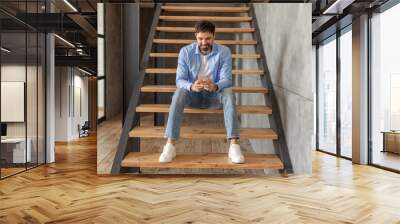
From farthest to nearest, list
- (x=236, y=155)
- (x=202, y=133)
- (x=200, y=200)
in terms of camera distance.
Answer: (x=202, y=133) → (x=236, y=155) → (x=200, y=200)

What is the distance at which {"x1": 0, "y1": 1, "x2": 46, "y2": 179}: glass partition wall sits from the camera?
5.05 metres

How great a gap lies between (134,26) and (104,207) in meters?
1.81

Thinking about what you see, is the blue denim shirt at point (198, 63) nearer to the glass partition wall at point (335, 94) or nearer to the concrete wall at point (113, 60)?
the concrete wall at point (113, 60)

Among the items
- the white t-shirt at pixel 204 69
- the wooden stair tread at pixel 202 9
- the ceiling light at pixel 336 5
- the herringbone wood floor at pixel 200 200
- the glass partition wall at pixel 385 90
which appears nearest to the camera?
the herringbone wood floor at pixel 200 200

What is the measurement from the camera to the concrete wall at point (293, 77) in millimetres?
3090

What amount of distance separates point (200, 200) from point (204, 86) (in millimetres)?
908

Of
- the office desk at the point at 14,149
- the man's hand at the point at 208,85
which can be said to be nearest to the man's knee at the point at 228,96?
the man's hand at the point at 208,85

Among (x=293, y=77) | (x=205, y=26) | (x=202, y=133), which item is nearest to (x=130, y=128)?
(x=202, y=133)

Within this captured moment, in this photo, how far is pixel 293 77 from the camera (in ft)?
10.7

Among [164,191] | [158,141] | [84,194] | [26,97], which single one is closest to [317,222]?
[164,191]

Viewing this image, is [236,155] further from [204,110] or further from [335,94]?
[335,94]

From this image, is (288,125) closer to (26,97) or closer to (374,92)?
(374,92)

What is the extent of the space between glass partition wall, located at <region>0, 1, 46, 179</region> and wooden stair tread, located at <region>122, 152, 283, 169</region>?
2.49 m

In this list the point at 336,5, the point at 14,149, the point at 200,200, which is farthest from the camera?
the point at 14,149
